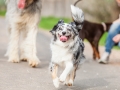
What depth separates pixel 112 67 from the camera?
38.2 feet

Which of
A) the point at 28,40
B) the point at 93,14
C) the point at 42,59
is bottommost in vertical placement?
the point at 93,14

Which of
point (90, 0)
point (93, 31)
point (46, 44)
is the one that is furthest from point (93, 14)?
point (93, 31)

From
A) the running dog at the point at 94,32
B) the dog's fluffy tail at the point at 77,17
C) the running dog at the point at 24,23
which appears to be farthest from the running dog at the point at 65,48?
the running dog at the point at 94,32

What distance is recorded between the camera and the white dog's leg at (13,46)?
10.9 meters

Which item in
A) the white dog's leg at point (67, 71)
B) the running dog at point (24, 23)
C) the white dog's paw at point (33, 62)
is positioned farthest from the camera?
the running dog at point (24, 23)

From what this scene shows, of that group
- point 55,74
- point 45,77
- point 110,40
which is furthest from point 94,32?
point 55,74

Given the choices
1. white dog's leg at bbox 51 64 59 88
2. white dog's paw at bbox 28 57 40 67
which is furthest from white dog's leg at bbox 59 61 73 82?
white dog's paw at bbox 28 57 40 67

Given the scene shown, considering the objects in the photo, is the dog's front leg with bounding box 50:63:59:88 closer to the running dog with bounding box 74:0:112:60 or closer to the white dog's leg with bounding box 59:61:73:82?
the white dog's leg with bounding box 59:61:73:82

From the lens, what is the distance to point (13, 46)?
36.0 feet

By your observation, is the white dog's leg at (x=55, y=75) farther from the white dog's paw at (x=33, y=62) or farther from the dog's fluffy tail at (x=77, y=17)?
the white dog's paw at (x=33, y=62)

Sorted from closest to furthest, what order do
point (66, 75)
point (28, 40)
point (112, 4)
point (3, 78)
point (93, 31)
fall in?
point (66, 75) → point (3, 78) → point (28, 40) → point (93, 31) → point (112, 4)

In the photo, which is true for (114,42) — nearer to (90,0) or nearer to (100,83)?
(100,83)

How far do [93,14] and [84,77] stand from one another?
16842mm

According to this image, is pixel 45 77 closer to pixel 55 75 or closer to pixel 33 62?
pixel 33 62
